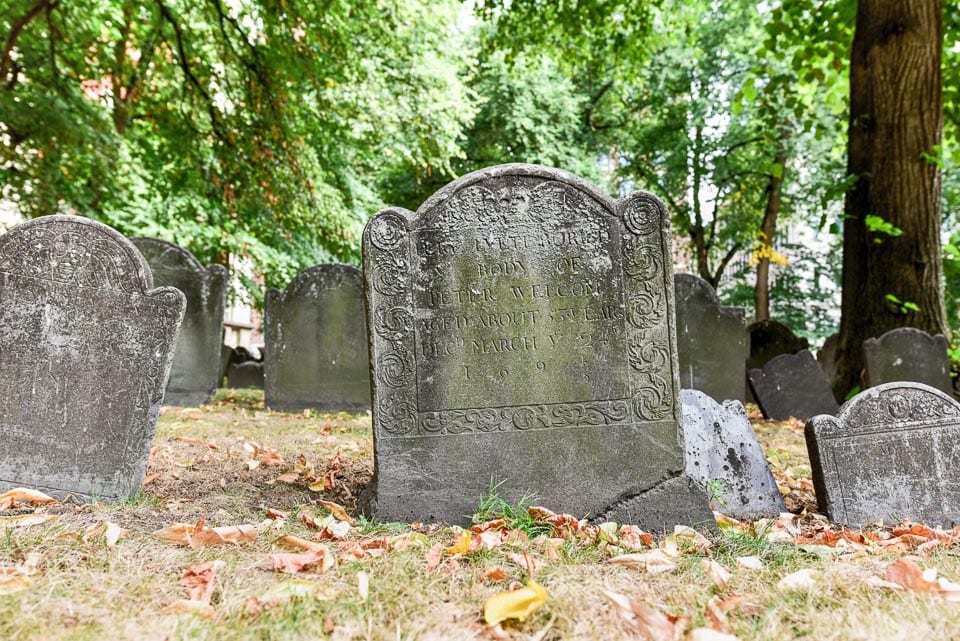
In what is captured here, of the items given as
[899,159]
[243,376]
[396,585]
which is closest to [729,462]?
[396,585]

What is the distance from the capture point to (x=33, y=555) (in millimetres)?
2539

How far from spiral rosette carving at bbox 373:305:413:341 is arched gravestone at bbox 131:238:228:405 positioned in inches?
199

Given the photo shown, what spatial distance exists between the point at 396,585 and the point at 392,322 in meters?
1.56

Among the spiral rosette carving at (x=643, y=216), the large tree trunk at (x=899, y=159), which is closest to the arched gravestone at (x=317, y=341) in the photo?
the spiral rosette carving at (x=643, y=216)

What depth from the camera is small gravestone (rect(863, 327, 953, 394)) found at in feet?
23.4

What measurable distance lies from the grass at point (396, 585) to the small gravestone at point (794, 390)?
4711 mm

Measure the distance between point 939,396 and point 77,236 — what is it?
4741mm

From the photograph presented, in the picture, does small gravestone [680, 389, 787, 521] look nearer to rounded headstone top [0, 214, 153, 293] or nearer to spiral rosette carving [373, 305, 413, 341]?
spiral rosette carving [373, 305, 413, 341]

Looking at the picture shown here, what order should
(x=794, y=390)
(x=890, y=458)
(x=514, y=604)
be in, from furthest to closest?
(x=794, y=390), (x=890, y=458), (x=514, y=604)

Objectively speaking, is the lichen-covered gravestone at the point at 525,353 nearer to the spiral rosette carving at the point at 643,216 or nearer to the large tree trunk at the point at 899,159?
the spiral rosette carving at the point at 643,216

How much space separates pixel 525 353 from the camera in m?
3.74

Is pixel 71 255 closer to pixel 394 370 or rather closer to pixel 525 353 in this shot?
pixel 394 370

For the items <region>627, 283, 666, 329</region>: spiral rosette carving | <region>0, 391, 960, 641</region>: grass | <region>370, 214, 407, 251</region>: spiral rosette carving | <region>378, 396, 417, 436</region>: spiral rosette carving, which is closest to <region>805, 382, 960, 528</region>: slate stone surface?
<region>0, 391, 960, 641</region>: grass

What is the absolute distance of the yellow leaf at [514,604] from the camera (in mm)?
2166
